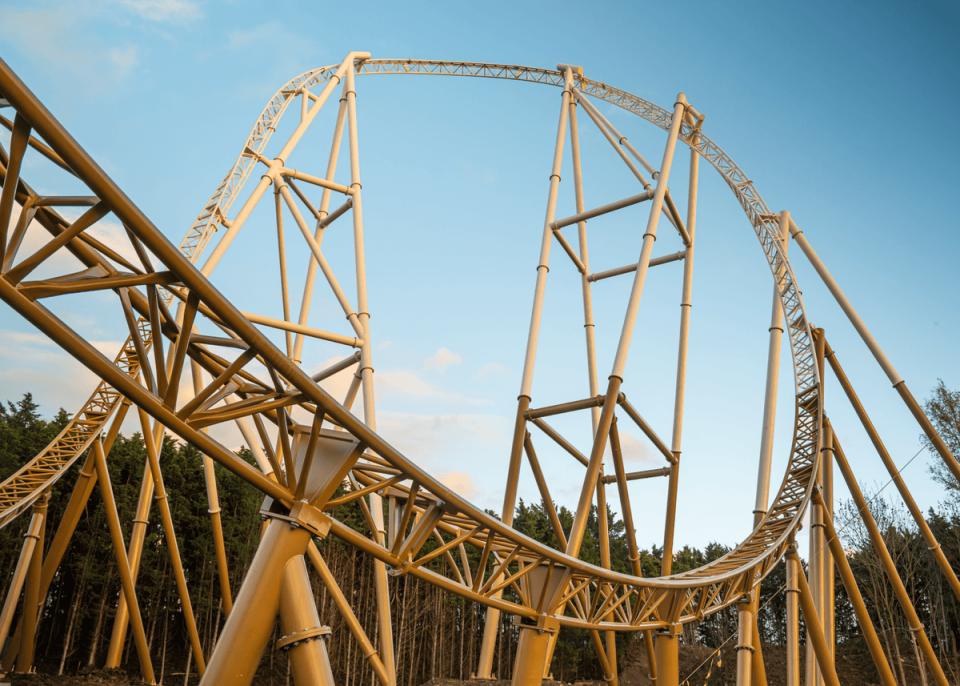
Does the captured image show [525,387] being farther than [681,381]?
No

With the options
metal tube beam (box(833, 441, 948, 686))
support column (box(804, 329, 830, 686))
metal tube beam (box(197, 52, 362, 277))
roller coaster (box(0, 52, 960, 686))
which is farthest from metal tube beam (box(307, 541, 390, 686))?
metal tube beam (box(833, 441, 948, 686))

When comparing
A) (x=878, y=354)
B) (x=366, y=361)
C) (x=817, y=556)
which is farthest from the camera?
(x=878, y=354)

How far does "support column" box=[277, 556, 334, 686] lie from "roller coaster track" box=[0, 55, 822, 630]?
1.78ft

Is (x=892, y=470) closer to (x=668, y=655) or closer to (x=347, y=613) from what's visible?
(x=668, y=655)

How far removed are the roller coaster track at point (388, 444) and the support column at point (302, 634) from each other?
1.78ft

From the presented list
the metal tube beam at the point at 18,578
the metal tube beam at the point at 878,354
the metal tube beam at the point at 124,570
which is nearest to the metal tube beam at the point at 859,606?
the metal tube beam at the point at 878,354

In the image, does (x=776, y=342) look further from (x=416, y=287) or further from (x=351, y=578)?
(x=351, y=578)

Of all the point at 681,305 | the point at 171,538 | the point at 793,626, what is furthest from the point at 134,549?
the point at 793,626

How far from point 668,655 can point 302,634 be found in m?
7.58

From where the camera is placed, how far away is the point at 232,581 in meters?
29.4

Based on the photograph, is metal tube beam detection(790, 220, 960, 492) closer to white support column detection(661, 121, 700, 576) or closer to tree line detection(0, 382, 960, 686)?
white support column detection(661, 121, 700, 576)

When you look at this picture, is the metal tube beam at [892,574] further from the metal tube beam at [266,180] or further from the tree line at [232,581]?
the tree line at [232,581]

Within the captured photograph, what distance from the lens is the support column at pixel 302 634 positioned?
5.77 metres

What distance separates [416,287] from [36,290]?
1651cm
